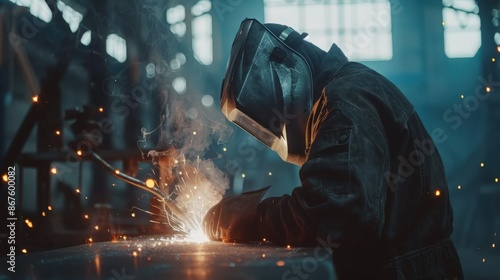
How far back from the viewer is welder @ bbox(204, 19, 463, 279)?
4.06 ft

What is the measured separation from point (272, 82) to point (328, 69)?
19 centimetres

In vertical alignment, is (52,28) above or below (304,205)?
above

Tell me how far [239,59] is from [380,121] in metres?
0.56

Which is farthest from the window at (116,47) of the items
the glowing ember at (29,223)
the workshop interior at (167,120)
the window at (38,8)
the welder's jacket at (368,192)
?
the welder's jacket at (368,192)

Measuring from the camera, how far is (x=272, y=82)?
5.42ft

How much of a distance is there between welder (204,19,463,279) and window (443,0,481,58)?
23.2ft

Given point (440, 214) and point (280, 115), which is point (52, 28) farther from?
point (440, 214)

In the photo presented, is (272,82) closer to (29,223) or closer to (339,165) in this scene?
(339,165)

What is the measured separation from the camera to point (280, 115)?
1.69m

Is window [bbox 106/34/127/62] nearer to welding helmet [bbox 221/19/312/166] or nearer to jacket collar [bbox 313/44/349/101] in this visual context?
welding helmet [bbox 221/19/312/166]

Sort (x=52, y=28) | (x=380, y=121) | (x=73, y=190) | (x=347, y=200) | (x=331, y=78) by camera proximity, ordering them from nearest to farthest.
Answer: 1. (x=347, y=200)
2. (x=380, y=121)
3. (x=331, y=78)
4. (x=52, y=28)
5. (x=73, y=190)

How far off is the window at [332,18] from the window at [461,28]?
1.50 m

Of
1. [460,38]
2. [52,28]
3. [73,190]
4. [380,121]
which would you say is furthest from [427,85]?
[380,121]

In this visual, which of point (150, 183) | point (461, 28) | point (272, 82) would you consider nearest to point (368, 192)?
point (272, 82)
